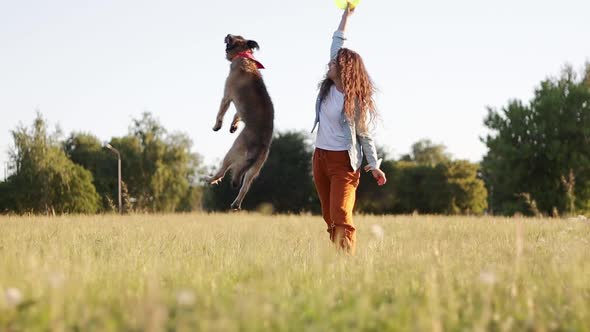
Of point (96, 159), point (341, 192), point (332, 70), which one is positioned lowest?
point (341, 192)

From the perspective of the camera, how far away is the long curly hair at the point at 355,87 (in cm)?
698

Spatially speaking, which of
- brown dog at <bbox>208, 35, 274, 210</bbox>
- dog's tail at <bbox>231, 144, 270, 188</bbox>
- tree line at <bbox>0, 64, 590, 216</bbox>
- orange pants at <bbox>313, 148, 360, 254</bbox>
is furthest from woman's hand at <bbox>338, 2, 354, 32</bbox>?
tree line at <bbox>0, 64, 590, 216</bbox>

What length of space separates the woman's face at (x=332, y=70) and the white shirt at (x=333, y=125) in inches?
5.6

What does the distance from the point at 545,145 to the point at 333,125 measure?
36.5 m

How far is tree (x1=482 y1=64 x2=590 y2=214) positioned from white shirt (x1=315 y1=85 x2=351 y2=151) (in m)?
34.8

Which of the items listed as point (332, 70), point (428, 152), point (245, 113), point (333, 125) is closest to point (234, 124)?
point (245, 113)

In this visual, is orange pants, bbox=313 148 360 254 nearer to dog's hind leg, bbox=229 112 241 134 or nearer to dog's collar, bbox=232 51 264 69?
dog's hind leg, bbox=229 112 241 134

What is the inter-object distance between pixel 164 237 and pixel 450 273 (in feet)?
19.1

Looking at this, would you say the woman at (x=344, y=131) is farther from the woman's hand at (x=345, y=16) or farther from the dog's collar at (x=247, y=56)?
the dog's collar at (x=247, y=56)

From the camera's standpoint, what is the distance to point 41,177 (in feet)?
139

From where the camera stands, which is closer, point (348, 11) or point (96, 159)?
point (348, 11)

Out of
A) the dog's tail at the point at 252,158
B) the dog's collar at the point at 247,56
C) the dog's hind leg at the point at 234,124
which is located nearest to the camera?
the dog's collar at the point at 247,56

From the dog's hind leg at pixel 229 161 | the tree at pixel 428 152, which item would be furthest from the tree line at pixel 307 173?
the tree at pixel 428 152

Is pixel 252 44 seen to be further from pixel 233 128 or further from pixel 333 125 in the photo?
pixel 333 125
